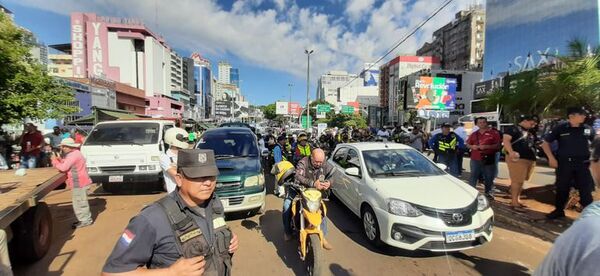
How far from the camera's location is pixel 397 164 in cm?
555

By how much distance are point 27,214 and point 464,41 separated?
9342cm

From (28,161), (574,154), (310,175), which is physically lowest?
(28,161)

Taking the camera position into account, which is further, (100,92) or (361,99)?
(361,99)

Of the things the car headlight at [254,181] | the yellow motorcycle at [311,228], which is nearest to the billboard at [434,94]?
the car headlight at [254,181]

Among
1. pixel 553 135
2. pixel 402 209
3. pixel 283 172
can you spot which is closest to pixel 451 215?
pixel 402 209

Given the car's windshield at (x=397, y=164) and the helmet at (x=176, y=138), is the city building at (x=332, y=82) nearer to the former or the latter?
the car's windshield at (x=397, y=164)

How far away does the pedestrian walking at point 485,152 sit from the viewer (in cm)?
688

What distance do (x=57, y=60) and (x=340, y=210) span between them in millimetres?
99622

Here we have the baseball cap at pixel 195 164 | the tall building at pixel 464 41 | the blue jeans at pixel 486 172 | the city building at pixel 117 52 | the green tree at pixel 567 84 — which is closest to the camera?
the baseball cap at pixel 195 164

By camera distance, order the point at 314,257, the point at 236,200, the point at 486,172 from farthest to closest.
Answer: the point at 486,172 < the point at 236,200 < the point at 314,257

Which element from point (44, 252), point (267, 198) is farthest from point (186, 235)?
point (267, 198)

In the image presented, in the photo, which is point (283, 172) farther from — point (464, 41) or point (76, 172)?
point (464, 41)

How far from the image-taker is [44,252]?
444 centimetres

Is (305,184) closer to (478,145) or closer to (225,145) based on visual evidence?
(225,145)
